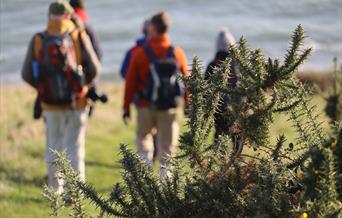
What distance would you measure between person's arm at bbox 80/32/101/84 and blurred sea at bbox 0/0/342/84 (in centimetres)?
1714

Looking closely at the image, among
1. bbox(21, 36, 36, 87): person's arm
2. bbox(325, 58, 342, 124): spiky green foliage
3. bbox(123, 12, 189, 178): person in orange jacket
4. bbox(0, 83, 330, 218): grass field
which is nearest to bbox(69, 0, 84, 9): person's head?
bbox(123, 12, 189, 178): person in orange jacket

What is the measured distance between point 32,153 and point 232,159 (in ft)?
21.8

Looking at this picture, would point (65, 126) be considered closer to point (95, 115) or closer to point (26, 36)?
point (95, 115)

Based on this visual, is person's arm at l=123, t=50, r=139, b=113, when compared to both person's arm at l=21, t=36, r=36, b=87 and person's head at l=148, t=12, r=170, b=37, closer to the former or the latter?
person's head at l=148, t=12, r=170, b=37

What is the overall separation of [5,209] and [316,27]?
23.0 metres

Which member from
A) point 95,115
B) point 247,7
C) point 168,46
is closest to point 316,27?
point 247,7

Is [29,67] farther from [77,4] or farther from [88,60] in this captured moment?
[77,4]

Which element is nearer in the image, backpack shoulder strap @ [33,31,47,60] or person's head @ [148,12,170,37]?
backpack shoulder strap @ [33,31,47,60]

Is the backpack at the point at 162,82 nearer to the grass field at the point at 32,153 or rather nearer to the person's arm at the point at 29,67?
the grass field at the point at 32,153

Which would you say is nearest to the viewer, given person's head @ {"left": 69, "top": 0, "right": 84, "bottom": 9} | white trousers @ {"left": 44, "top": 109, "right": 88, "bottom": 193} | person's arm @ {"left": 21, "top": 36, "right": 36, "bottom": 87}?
person's arm @ {"left": 21, "top": 36, "right": 36, "bottom": 87}

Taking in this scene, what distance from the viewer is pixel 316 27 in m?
27.9

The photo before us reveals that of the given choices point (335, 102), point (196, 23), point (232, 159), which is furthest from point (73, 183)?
point (196, 23)

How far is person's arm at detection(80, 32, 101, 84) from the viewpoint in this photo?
21.3ft

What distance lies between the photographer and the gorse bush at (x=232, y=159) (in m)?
2.39
